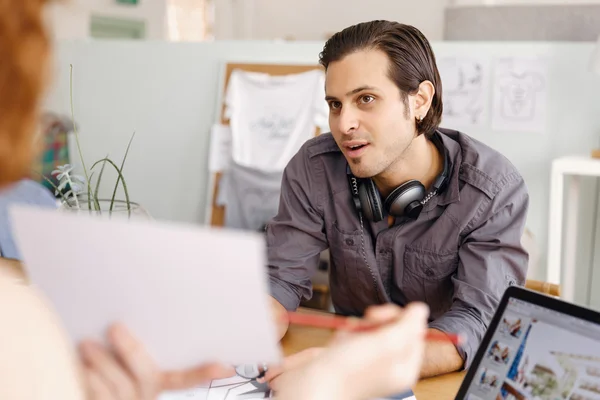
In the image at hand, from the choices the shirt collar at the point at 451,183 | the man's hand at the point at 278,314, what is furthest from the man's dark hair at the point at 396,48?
the man's hand at the point at 278,314

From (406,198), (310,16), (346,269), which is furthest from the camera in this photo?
(310,16)

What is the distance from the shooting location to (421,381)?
3.32 feet

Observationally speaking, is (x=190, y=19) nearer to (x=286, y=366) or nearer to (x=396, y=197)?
(x=396, y=197)

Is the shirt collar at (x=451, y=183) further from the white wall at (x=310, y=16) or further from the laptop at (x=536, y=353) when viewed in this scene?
the white wall at (x=310, y=16)

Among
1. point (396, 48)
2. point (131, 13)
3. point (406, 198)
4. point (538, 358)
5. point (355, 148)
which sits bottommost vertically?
point (538, 358)

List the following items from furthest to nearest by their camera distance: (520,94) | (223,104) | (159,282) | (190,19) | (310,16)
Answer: (190,19) < (310,16) < (223,104) < (520,94) < (159,282)

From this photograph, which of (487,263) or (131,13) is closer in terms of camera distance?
(487,263)

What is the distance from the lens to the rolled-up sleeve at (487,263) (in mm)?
1140

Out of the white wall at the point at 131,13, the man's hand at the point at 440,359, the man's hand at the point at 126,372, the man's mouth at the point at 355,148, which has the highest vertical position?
the white wall at the point at 131,13

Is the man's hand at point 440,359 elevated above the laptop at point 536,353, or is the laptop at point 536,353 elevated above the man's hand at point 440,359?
the laptop at point 536,353

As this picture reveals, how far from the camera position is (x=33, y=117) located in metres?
0.43

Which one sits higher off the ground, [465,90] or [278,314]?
[465,90]

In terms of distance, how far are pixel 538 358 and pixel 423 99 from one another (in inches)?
34.8

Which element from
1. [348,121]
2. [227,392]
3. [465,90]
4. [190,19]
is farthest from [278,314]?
[190,19]
